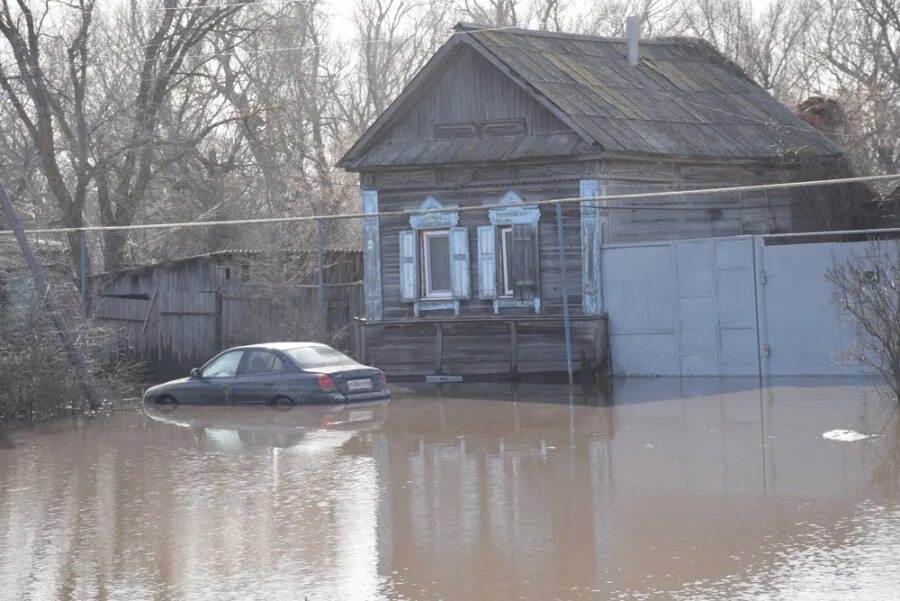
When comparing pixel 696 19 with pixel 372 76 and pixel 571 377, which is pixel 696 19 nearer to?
pixel 372 76

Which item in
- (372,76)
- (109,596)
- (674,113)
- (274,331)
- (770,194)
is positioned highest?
(372,76)

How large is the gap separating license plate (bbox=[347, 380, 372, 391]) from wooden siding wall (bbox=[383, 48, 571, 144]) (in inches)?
297

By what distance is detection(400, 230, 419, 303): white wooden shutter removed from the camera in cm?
2752

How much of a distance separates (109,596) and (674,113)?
21415 millimetres

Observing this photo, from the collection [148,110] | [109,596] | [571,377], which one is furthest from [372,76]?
[109,596]

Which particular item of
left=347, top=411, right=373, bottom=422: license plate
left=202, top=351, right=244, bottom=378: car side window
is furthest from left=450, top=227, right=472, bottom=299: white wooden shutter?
left=347, top=411, right=373, bottom=422: license plate

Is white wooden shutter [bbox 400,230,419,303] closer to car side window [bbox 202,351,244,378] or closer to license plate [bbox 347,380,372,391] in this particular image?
car side window [bbox 202,351,244,378]

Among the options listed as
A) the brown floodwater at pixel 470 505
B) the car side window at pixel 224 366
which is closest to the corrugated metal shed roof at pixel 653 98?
the car side window at pixel 224 366

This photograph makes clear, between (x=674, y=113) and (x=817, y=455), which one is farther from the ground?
(x=674, y=113)

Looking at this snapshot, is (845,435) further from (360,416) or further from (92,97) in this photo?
(92,97)

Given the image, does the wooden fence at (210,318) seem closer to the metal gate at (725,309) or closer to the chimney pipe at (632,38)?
the metal gate at (725,309)

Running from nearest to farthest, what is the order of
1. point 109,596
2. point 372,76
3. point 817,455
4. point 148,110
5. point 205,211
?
point 109,596, point 817,455, point 148,110, point 205,211, point 372,76

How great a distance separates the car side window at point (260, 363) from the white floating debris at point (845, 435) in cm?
924

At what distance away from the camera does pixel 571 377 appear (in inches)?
949
